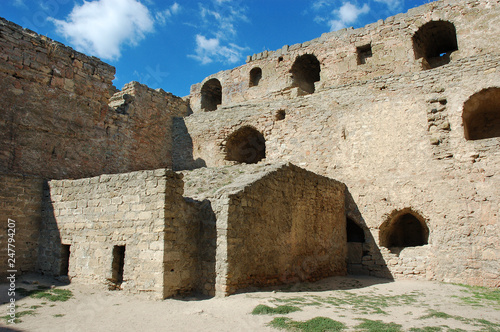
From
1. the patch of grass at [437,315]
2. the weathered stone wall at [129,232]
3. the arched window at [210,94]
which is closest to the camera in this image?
the patch of grass at [437,315]

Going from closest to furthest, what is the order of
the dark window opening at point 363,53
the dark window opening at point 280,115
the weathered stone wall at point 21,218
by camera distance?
the weathered stone wall at point 21,218 → the dark window opening at point 280,115 → the dark window opening at point 363,53

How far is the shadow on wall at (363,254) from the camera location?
1064 centimetres

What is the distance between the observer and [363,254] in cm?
1105

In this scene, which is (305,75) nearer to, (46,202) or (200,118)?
(200,118)

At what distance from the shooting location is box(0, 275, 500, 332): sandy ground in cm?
541

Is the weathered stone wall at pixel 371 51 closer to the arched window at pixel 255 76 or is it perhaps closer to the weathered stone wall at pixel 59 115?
the arched window at pixel 255 76

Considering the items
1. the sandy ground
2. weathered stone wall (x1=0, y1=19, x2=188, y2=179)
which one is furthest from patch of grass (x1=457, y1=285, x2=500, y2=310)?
weathered stone wall (x1=0, y1=19, x2=188, y2=179)

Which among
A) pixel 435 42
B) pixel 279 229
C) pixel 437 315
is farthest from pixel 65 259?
pixel 435 42

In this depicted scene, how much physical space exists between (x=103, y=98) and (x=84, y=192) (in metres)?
5.20

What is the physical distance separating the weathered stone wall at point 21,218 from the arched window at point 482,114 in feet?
35.7

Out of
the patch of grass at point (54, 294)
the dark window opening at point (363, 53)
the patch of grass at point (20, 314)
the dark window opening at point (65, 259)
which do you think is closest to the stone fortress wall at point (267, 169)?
the dark window opening at point (65, 259)

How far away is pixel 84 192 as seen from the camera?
8.20m

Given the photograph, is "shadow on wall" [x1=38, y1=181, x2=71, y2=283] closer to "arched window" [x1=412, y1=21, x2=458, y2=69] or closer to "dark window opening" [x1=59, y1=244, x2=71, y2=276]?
"dark window opening" [x1=59, y1=244, x2=71, y2=276]

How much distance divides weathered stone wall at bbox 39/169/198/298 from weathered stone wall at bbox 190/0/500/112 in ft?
29.5
